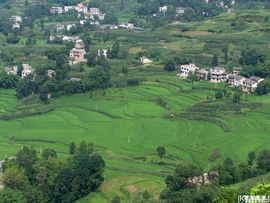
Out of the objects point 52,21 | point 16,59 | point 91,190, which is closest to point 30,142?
point 91,190

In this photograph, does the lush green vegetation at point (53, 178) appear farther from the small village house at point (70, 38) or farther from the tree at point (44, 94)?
the small village house at point (70, 38)

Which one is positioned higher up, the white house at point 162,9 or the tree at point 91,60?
the white house at point 162,9

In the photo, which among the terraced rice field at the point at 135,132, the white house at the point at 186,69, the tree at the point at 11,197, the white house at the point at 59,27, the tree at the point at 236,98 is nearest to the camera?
the tree at the point at 11,197

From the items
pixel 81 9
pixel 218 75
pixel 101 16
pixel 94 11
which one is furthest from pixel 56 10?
pixel 218 75

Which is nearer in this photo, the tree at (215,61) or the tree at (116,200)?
the tree at (116,200)

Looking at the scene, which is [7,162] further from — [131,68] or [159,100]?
[131,68]

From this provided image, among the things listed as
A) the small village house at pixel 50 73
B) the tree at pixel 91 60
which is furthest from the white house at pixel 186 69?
the small village house at pixel 50 73
